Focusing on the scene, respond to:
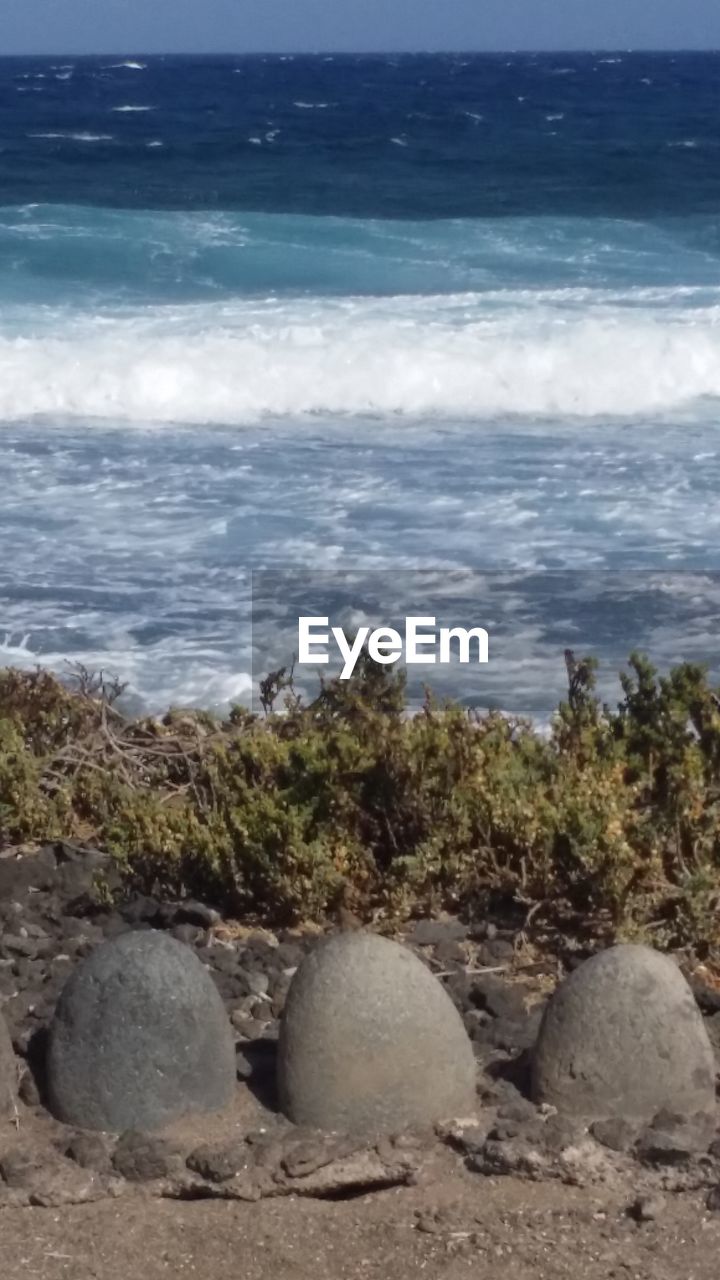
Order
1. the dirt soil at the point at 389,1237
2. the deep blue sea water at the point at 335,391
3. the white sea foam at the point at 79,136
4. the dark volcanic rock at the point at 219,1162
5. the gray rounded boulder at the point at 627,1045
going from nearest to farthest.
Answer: the dirt soil at the point at 389,1237 → the dark volcanic rock at the point at 219,1162 → the gray rounded boulder at the point at 627,1045 → the deep blue sea water at the point at 335,391 → the white sea foam at the point at 79,136

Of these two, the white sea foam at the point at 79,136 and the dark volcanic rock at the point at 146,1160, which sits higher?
the white sea foam at the point at 79,136

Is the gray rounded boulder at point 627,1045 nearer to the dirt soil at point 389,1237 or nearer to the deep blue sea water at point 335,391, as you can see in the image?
the dirt soil at point 389,1237

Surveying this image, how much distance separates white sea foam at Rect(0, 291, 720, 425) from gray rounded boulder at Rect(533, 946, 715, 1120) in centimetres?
998

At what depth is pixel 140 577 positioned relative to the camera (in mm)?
8617

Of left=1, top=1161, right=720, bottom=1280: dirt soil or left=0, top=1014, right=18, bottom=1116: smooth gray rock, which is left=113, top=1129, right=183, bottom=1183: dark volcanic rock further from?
left=0, top=1014, right=18, bottom=1116: smooth gray rock

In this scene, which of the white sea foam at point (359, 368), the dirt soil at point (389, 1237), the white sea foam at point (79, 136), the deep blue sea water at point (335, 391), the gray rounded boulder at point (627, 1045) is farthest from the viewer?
the white sea foam at point (79, 136)

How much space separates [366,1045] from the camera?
126 inches

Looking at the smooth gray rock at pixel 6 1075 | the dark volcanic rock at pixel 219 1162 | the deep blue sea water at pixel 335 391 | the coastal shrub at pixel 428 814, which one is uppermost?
the deep blue sea water at pixel 335 391

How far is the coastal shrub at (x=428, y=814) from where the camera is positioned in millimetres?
4121

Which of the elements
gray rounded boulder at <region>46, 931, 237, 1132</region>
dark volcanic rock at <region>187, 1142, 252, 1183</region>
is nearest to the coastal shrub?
gray rounded boulder at <region>46, 931, 237, 1132</region>

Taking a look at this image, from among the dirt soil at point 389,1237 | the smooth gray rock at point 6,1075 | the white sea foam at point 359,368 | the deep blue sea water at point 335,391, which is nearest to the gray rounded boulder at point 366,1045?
the dirt soil at point 389,1237

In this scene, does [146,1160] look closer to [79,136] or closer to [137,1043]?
[137,1043]

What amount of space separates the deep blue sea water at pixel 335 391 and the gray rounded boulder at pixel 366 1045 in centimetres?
363

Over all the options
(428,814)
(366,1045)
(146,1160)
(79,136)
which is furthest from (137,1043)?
(79,136)
